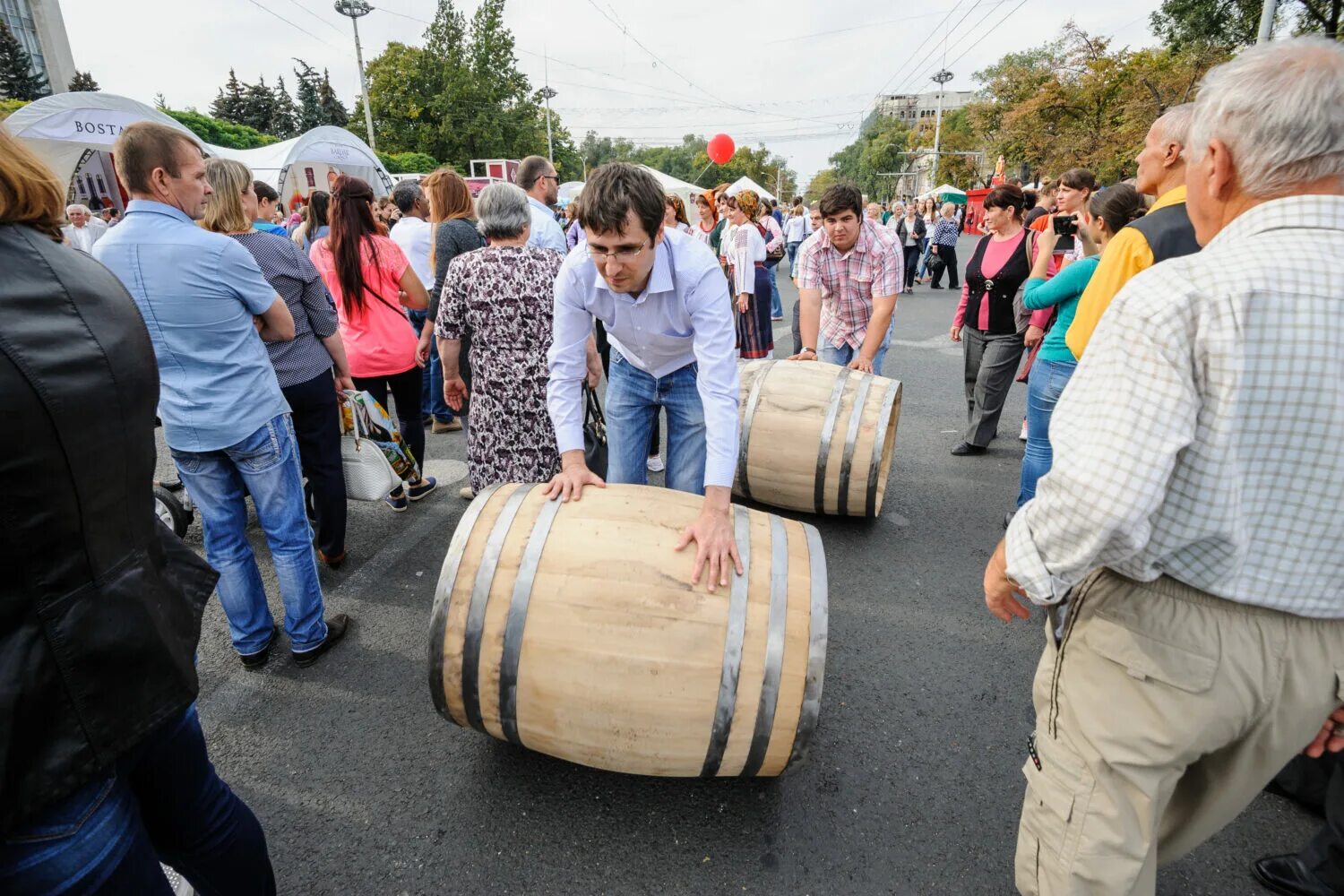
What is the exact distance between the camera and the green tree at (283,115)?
165 feet

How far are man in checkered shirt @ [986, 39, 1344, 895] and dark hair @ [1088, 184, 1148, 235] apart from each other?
2350 millimetres

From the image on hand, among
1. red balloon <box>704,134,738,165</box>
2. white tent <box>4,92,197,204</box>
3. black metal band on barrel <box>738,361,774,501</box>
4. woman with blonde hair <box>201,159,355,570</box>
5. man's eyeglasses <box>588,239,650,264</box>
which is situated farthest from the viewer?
red balloon <box>704,134,738,165</box>

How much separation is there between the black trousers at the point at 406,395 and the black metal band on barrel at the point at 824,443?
100.0 inches

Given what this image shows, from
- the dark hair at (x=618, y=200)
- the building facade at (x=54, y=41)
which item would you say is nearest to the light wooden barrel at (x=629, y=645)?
the dark hair at (x=618, y=200)

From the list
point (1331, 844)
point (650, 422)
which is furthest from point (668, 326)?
point (1331, 844)

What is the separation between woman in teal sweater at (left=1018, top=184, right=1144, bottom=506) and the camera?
3463 mm

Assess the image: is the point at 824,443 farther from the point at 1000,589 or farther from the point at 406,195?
the point at 406,195

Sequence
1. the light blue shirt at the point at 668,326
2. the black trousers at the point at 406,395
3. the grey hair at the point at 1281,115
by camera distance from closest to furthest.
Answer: the grey hair at the point at 1281,115 < the light blue shirt at the point at 668,326 < the black trousers at the point at 406,395

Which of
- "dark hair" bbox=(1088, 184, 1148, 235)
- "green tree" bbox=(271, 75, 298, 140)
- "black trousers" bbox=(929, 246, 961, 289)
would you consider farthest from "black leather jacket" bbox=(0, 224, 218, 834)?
"green tree" bbox=(271, 75, 298, 140)

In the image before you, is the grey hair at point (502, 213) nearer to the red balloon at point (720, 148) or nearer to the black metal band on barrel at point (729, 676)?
the black metal band on barrel at point (729, 676)

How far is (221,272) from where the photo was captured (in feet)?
8.24

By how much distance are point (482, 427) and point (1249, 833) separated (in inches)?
126

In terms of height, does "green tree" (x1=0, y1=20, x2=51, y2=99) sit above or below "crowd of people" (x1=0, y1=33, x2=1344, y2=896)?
above

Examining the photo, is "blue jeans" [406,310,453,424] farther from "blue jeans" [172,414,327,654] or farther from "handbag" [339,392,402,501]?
"blue jeans" [172,414,327,654]
